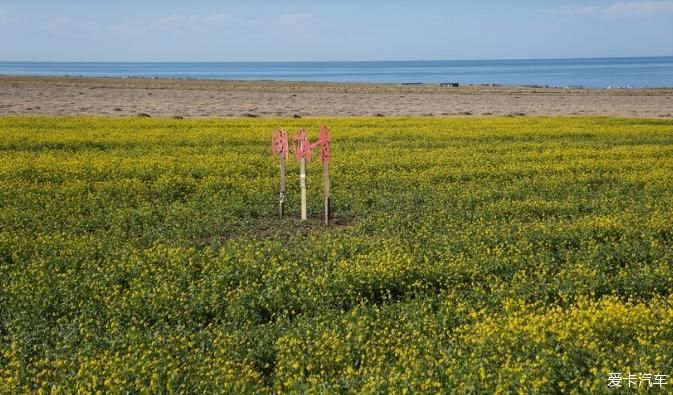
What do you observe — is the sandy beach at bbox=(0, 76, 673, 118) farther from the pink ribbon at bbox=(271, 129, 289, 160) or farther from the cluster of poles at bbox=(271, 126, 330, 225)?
the cluster of poles at bbox=(271, 126, 330, 225)

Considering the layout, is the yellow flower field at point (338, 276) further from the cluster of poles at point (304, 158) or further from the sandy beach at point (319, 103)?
the sandy beach at point (319, 103)

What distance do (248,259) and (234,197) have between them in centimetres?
531

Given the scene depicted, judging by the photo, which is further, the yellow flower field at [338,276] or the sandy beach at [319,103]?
the sandy beach at [319,103]

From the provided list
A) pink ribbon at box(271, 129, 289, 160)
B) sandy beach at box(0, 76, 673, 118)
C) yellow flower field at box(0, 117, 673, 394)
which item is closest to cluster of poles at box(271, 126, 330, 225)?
pink ribbon at box(271, 129, 289, 160)

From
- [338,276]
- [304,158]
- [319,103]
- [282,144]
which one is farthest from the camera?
[319,103]

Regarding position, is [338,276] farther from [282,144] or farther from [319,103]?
[319,103]

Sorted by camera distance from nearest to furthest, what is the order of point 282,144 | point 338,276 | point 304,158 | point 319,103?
point 338,276, point 304,158, point 282,144, point 319,103

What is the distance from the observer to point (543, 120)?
117 ft

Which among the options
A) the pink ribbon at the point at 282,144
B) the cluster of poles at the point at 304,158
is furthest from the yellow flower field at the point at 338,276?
the pink ribbon at the point at 282,144

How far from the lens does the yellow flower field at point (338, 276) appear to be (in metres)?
8.05

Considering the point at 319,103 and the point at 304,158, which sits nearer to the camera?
the point at 304,158

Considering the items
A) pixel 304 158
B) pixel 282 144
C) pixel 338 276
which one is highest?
pixel 282 144

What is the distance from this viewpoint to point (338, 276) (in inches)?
441

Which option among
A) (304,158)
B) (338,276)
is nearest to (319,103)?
(304,158)
